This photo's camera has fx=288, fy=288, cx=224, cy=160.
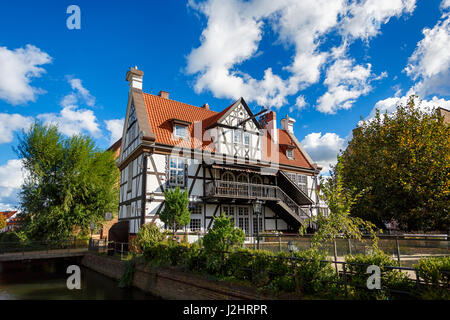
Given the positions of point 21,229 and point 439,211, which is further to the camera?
point 21,229

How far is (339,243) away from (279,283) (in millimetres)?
6610

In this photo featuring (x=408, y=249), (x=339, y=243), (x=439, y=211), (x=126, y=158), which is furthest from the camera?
(x=126, y=158)

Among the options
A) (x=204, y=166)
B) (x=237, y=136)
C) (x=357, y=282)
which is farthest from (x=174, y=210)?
(x=357, y=282)

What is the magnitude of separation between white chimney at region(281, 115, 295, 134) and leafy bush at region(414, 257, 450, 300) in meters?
25.6

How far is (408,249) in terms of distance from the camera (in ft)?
38.4

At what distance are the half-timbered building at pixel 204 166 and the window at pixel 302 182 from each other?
0.16m

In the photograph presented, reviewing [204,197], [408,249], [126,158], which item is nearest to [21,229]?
[126,158]

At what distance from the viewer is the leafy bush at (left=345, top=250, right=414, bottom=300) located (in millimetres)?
6520

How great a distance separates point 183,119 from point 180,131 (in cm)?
164

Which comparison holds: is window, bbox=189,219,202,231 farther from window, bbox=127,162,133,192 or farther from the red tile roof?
window, bbox=127,162,133,192

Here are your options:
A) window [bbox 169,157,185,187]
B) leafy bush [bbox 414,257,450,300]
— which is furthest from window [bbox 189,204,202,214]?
leafy bush [bbox 414,257,450,300]

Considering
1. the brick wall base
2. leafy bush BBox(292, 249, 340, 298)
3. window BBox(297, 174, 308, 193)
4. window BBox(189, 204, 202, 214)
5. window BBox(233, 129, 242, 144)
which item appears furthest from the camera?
window BBox(297, 174, 308, 193)

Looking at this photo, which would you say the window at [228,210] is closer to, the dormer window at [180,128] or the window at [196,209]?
the window at [196,209]
